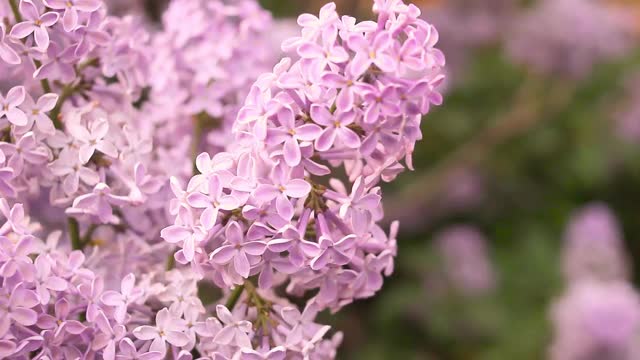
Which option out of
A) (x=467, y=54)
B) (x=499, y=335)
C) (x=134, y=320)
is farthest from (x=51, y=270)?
(x=467, y=54)

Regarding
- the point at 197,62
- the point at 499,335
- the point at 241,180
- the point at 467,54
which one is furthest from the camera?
the point at 467,54

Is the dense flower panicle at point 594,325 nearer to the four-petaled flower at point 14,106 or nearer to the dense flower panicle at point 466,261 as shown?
the dense flower panicle at point 466,261

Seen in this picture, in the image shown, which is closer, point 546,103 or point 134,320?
point 134,320

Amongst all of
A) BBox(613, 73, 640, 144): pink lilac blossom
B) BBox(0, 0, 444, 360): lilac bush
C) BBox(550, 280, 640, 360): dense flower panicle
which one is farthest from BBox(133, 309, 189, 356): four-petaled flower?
BBox(613, 73, 640, 144): pink lilac blossom

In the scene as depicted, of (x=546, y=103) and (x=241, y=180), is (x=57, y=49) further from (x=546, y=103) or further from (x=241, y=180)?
(x=546, y=103)

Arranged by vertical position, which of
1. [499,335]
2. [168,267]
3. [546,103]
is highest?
[168,267]

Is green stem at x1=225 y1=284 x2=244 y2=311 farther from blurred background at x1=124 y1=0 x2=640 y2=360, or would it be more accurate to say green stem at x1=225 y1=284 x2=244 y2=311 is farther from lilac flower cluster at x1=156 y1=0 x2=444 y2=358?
blurred background at x1=124 y1=0 x2=640 y2=360
